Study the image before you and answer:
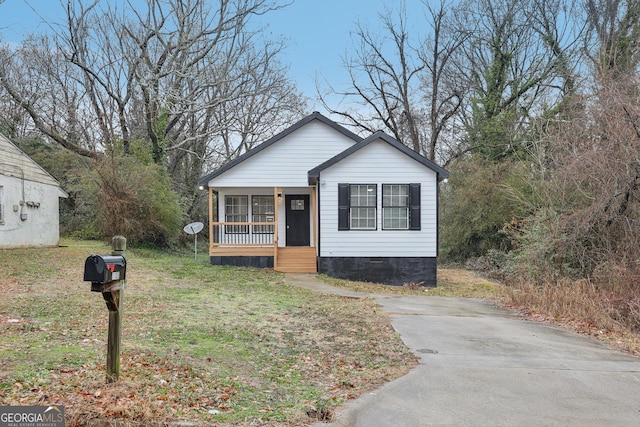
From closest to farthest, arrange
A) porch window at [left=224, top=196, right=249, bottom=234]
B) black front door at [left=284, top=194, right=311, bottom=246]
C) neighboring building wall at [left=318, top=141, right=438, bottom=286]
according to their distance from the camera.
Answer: neighboring building wall at [left=318, top=141, right=438, bottom=286] < black front door at [left=284, top=194, right=311, bottom=246] < porch window at [left=224, top=196, right=249, bottom=234]

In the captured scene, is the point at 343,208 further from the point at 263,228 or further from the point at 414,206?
the point at 263,228

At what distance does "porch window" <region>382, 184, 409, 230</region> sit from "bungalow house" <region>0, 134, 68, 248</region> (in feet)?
39.3

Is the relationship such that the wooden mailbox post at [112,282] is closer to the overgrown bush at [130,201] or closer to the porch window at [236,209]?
the porch window at [236,209]

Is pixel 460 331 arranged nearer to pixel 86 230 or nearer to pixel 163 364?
pixel 163 364

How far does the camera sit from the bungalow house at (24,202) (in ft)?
47.4

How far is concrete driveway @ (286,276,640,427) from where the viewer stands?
386 cm

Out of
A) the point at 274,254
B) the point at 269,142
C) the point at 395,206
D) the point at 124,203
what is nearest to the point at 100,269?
the point at 395,206

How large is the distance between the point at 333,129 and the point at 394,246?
17.0ft

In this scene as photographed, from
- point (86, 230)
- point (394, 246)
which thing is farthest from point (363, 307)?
point (86, 230)

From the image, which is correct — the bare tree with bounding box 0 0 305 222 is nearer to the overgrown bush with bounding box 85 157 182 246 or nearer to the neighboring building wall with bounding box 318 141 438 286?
the overgrown bush with bounding box 85 157 182 246

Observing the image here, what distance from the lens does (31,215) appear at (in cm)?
1552

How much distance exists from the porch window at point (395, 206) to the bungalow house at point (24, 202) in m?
12.0

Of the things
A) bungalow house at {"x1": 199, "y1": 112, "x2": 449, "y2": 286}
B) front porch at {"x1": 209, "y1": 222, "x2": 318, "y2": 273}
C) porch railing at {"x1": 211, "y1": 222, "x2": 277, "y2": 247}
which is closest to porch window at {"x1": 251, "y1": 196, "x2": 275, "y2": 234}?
porch railing at {"x1": 211, "y1": 222, "x2": 277, "y2": 247}

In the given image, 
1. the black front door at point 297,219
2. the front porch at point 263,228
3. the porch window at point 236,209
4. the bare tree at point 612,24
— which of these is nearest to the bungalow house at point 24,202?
the front porch at point 263,228
